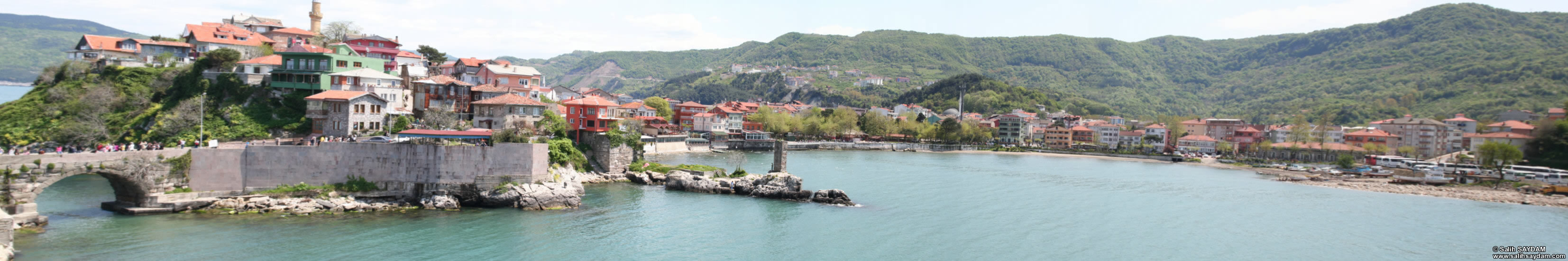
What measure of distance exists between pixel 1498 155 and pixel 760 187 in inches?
1994

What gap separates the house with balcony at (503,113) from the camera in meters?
34.0

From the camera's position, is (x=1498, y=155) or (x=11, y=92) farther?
(x=11, y=92)

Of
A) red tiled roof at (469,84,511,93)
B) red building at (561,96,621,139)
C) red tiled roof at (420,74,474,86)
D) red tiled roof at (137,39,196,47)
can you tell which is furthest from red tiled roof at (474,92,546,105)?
red tiled roof at (137,39,196,47)

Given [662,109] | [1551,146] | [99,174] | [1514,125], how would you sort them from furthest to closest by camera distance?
[662,109] < [1514,125] < [1551,146] < [99,174]

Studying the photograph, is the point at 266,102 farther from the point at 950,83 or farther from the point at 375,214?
the point at 950,83

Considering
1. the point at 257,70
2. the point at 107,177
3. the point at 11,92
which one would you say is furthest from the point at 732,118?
the point at 11,92

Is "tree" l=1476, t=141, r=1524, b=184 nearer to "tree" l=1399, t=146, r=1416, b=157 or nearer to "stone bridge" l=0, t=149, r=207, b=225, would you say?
"tree" l=1399, t=146, r=1416, b=157

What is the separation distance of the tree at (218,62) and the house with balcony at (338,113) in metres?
5.71

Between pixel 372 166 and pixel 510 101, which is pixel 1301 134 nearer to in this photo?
pixel 510 101

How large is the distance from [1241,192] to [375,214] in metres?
39.7

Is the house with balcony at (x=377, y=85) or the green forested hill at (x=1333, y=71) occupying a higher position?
the green forested hill at (x=1333, y=71)

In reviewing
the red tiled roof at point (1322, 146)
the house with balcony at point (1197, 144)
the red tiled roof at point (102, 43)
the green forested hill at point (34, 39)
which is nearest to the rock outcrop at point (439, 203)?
the red tiled roof at point (102, 43)

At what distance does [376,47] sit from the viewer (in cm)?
4347

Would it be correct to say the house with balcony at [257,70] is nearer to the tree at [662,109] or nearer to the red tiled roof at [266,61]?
the red tiled roof at [266,61]
